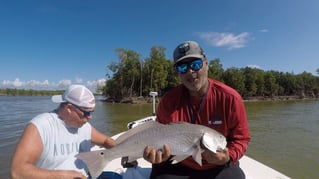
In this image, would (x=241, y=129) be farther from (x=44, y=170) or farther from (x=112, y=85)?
(x=112, y=85)

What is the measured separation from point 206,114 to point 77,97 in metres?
1.52

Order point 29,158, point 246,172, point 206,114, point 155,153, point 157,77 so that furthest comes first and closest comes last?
point 157,77, point 246,172, point 206,114, point 155,153, point 29,158

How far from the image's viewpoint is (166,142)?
2322 millimetres

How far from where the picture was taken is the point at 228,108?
8.64 feet

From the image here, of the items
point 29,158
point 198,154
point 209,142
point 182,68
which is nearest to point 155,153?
point 198,154

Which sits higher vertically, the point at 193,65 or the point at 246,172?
the point at 193,65

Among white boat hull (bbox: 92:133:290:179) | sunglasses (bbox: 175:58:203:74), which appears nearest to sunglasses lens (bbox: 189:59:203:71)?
sunglasses (bbox: 175:58:203:74)

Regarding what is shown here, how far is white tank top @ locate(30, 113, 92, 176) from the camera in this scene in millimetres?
2168

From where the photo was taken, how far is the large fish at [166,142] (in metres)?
2.27

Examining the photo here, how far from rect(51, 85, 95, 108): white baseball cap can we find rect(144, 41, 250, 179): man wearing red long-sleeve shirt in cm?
100

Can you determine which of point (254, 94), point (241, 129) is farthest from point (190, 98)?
point (254, 94)

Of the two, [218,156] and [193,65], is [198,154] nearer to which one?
[218,156]

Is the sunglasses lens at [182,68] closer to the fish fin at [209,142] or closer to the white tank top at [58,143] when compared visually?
the fish fin at [209,142]

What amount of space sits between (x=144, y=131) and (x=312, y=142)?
39.2 ft
